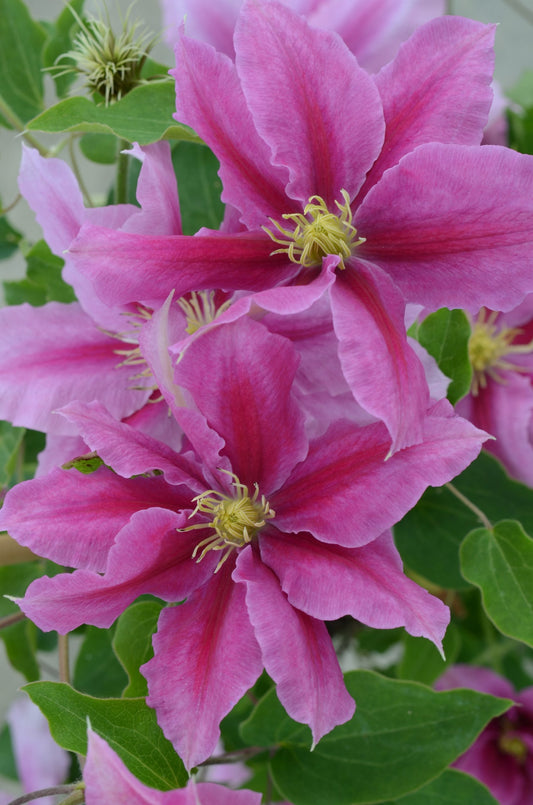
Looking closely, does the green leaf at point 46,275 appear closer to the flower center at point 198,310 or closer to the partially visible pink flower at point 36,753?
the flower center at point 198,310

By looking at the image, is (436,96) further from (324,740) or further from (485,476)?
(324,740)

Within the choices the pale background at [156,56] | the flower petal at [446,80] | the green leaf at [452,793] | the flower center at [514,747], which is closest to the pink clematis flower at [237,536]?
the flower petal at [446,80]

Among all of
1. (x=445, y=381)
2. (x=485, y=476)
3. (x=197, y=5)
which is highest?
(x=197, y=5)

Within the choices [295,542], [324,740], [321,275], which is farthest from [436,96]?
[324,740]

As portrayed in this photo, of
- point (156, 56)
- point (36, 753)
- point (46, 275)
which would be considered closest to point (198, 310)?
point (46, 275)

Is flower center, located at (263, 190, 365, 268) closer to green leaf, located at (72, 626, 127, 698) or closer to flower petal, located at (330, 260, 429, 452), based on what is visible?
flower petal, located at (330, 260, 429, 452)

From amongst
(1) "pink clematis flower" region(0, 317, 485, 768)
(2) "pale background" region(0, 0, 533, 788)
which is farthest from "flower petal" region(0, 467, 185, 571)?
(2) "pale background" region(0, 0, 533, 788)
